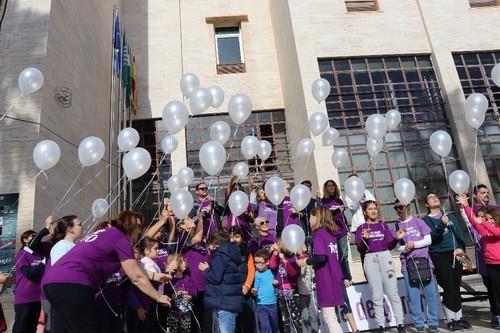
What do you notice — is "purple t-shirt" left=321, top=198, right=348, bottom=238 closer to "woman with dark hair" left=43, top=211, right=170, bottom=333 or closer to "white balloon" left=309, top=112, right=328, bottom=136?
"white balloon" left=309, top=112, right=328, bottom=136

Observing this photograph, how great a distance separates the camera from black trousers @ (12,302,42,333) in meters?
4.48

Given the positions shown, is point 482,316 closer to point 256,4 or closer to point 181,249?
point 181,249

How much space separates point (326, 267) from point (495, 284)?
2092 millimetres

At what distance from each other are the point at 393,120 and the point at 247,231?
10.6 feet

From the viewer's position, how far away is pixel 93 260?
9.08ft

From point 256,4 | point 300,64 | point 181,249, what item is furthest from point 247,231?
point 256,4

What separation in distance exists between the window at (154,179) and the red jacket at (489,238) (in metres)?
8.14

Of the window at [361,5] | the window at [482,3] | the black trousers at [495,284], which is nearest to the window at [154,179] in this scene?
the window at [361,5]

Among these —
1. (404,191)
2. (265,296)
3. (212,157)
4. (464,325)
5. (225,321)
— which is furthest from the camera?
(404,191)

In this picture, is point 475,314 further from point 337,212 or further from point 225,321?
point 225,321

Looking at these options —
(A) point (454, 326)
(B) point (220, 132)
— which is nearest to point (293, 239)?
(A) point (454, 326)

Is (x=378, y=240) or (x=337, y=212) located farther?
(x=337, y=212)

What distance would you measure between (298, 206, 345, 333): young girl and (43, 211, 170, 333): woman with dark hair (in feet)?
6.49

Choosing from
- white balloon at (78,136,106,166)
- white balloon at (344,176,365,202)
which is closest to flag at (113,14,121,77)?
white balloon at (78,136,106,166)
